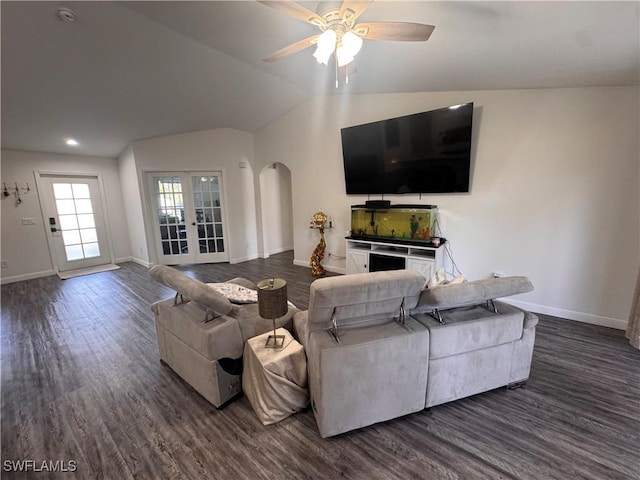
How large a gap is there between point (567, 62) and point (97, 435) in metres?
4.40

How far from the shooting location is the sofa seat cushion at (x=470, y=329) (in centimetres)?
161

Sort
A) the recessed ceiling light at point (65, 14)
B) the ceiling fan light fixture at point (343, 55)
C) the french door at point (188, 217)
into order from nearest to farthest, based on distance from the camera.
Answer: the ceiling fan light fixture at point (343, 55) < the recessed ceiling light at point (65, 14) < the french door at point (188, 217)

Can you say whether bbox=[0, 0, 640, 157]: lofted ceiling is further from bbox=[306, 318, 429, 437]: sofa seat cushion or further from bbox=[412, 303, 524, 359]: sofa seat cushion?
bbox=[306, 318, 429, 437]: sofa seat cushion

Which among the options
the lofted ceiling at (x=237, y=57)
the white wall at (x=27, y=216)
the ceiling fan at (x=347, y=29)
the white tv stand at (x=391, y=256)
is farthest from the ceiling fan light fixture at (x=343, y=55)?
the white wall at (x=27, y=216)

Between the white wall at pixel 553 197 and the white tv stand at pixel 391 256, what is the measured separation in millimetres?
380

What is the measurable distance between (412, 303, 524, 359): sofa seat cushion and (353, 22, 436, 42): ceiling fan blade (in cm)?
184

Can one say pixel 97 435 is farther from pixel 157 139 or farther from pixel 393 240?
pixel 157 139

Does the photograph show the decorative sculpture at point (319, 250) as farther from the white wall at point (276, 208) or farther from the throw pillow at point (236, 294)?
the throw pillow at point (236, 294)

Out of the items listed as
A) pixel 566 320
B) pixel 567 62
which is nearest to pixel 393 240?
pixel 566 320

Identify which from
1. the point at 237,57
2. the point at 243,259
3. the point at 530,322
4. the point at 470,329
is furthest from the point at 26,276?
the point at 530,322

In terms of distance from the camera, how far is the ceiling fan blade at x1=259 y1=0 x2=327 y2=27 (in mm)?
1528

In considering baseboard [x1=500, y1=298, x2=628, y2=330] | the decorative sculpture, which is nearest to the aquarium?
the decorative sculpture

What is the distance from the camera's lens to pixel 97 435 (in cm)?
160

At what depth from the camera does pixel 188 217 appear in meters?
5.45
